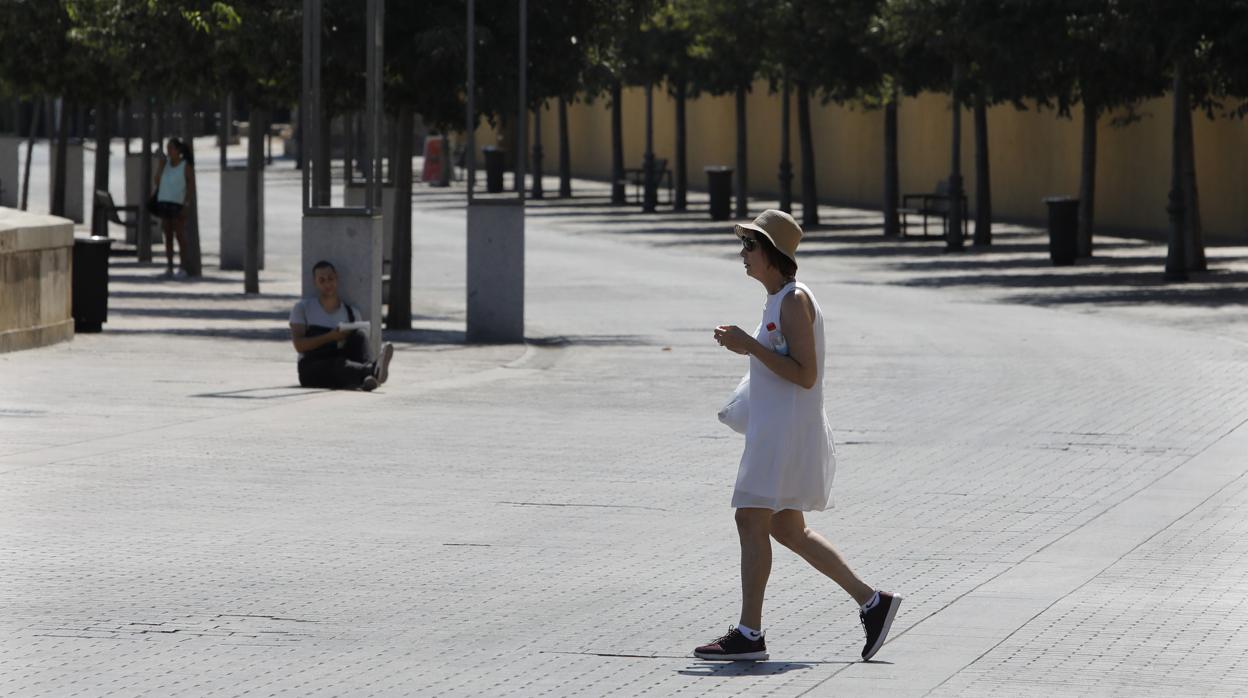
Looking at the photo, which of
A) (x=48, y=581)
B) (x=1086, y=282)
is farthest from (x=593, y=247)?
(x=48, y=581)

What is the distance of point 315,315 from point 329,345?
0.87 ft

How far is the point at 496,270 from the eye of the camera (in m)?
20.8

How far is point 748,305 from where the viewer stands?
25.0m

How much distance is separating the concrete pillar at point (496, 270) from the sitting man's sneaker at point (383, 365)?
13.7ft

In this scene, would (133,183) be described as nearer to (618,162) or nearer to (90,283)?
(90,283)

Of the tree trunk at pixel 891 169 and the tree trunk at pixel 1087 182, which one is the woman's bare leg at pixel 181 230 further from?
the tree trunk at pixel 891 169

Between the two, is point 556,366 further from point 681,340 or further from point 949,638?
point 949,638

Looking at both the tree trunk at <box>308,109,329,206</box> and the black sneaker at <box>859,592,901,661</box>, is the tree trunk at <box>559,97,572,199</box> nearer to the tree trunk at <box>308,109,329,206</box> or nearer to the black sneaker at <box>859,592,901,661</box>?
the tree trunk at <box>308,109,329,206</box>

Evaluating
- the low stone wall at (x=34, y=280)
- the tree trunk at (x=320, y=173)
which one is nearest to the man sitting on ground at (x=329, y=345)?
the low stone wall at (x=34, y=280)

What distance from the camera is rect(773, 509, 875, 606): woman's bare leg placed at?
7551 millimetres

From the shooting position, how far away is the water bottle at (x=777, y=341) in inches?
293

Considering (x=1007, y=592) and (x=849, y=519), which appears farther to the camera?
(x=849, y=519)

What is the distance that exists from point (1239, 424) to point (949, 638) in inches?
273

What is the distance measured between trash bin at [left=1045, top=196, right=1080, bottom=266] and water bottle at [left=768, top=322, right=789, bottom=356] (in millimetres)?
23841
